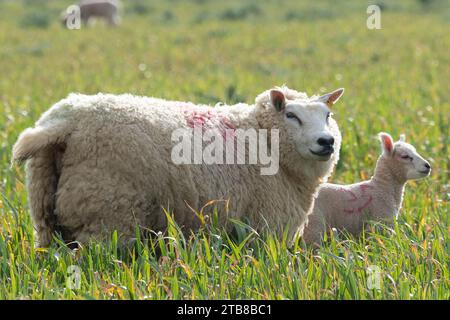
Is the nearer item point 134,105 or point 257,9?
point 134,105

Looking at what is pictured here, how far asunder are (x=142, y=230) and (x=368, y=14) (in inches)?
757

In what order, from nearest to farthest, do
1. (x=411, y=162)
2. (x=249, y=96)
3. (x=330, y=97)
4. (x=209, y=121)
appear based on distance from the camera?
(x=209, y=121) < (x=330, y=97) < (x=411, y=162) < (x=249, y=96)

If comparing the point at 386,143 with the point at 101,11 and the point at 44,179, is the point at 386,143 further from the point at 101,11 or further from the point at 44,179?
the point at 101,11

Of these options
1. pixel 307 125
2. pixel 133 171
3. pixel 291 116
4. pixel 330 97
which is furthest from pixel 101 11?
pixel 133 171

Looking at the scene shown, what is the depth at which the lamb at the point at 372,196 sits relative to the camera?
537 centimetres

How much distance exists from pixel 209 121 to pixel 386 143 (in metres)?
1.45

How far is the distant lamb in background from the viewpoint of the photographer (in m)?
21.1

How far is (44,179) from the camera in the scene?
4.29m

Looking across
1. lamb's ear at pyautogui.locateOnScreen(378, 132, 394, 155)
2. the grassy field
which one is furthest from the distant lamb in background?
lamb's ear at pyautogui.locateOnScreen(378, 132, 394, 155)

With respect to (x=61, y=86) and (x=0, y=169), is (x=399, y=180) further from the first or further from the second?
(x=61, y=86)

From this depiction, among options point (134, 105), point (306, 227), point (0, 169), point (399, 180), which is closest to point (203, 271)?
point (134, 105)

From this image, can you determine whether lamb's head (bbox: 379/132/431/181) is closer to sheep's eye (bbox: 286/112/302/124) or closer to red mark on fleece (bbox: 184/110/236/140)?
sheep's eye (bbox: 286/112/302/124)

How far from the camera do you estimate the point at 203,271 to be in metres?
3.81

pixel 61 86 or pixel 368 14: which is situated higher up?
pixel 368 14
